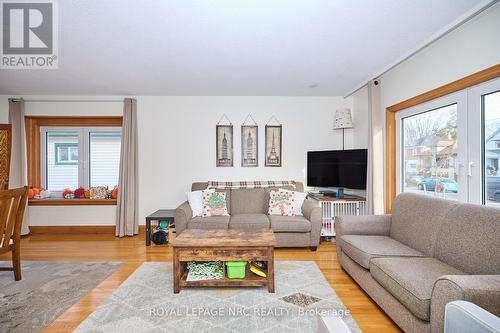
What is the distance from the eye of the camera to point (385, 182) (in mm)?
3617

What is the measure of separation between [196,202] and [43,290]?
1946 mm

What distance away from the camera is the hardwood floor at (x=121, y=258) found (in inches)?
77.5

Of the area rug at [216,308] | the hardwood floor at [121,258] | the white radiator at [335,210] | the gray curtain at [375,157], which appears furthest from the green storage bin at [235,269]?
the gray curtain at [375,157]

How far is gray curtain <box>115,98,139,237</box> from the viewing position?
431 cm

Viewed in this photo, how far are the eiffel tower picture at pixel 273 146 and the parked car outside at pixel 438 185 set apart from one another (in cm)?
220

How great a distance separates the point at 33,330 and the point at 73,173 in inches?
138

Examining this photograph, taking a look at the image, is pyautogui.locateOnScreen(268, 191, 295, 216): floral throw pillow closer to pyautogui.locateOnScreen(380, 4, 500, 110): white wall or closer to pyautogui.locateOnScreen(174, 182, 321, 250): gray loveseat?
pyautogui.locateOnScreen(174, 182, 321, 250): gray loveseat

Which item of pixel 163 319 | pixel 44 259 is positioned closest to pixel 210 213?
pixel 163 319

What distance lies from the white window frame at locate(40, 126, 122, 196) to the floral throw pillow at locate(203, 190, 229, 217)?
7.50 feet

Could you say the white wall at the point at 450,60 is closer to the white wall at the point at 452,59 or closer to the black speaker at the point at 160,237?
the white wall at the point at 452,59

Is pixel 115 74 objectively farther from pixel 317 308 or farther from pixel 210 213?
pixel 317 308

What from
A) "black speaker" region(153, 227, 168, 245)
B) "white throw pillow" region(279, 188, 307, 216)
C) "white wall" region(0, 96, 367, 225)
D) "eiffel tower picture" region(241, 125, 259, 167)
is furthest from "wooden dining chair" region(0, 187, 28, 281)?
"white throw pillow" region(279, 188, 307, 216)

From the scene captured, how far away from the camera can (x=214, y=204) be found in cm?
382

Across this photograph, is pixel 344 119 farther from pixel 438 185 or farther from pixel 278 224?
pixel 278 224
